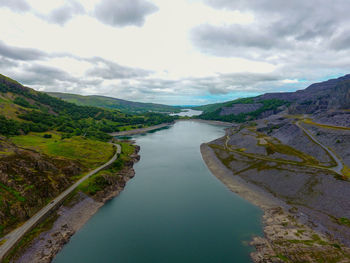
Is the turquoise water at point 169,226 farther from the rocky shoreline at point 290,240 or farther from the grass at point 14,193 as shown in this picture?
the grass at point 14,193

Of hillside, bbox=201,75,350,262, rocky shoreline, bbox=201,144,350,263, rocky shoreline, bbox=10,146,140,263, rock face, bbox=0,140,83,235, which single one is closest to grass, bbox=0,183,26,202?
rock face, bbox=0,140,83,235

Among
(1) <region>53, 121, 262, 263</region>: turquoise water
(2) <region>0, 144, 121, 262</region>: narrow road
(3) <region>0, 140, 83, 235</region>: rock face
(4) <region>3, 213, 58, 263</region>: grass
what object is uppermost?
(3) <region>0, 140, 83, 235</region>: rock face

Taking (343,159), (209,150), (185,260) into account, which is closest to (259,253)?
(185,260)

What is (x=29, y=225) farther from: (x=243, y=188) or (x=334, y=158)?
(x=334, y=158)

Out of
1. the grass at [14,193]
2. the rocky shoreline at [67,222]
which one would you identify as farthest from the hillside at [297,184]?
the grass at [14,193]

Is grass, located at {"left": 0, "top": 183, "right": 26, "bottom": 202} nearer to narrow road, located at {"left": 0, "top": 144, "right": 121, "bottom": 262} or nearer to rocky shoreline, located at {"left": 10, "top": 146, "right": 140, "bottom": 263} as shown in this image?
narrow road, located at {"left": 0, "top": 144, "right": 121, "bottom": 262}

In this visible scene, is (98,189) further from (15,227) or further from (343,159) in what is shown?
(343,159)

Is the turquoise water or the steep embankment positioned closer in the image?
the steep embankment

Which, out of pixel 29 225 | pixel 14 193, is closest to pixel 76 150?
pixel 14 193
